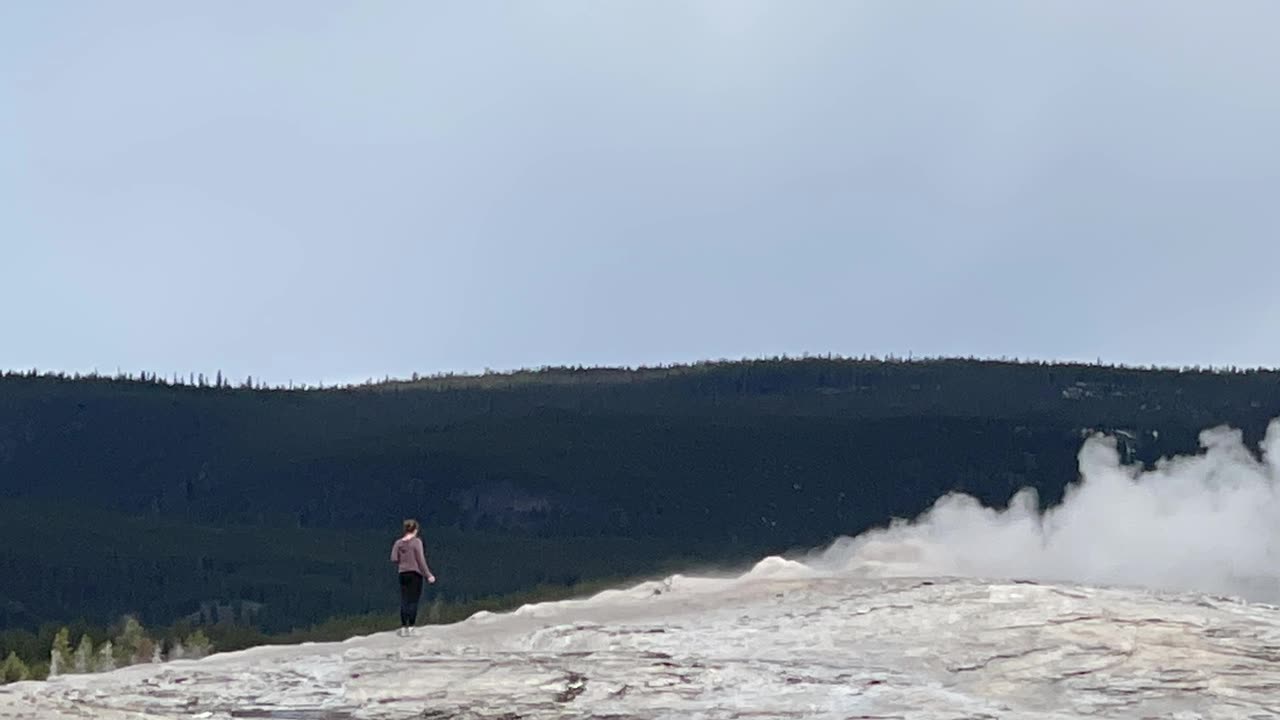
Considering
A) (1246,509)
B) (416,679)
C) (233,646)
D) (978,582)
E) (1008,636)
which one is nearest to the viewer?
(416,679)

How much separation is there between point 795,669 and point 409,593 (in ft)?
23.6

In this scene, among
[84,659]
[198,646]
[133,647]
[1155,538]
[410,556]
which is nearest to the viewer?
[410,556]

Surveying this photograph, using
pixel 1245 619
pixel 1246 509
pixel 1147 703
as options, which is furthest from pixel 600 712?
pixel 1246 509

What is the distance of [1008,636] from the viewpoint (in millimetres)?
32906

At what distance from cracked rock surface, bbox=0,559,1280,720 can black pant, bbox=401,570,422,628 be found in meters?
0.47

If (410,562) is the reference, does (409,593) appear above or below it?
below

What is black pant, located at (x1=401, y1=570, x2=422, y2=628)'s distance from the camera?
3488 centimetres

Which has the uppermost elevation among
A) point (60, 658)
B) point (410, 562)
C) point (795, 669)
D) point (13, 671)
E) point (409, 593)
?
point (410, 562)

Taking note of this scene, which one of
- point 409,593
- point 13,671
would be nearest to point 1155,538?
point 13,671

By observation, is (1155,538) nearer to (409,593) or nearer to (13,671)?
(13,671)

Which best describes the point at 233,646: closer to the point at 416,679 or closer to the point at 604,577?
the point at 604,577

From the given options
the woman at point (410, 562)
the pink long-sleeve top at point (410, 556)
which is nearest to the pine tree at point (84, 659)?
the woman at point (410, 562)

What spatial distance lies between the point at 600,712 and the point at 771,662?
415 centimetres

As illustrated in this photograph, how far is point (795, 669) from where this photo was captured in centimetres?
3066
